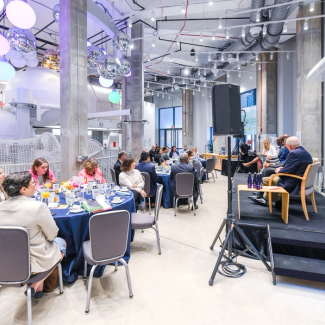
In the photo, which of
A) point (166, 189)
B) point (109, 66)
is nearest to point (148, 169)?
point (166, 189)

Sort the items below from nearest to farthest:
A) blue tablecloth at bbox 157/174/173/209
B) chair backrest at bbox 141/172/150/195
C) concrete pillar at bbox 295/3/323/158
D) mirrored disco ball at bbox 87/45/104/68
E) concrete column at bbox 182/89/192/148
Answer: chair backrest at bbox 141/172/150/195 → blue tablecloth at bbox 157/174/173/209 → mirrored disco ball at bbox 87/45/104/68 → concrete pillar at bbox 295/3/323/158 → concrete column at bbox 182/89/192/148

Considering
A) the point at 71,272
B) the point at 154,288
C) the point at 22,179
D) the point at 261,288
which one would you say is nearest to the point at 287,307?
the point at 261,288

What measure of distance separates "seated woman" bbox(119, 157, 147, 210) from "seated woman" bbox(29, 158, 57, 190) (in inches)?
48.0

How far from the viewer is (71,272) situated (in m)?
2.54

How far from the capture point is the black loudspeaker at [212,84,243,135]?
279 centimetres

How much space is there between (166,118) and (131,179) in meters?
16.3

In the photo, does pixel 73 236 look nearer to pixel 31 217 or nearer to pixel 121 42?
pixel 31 217

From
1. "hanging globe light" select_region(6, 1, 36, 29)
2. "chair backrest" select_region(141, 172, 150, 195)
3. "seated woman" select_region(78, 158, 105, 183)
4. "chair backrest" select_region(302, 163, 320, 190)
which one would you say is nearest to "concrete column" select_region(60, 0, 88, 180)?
"seated woman" select_region(78, 158, 105, 183)

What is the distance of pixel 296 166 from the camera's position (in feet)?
11.3

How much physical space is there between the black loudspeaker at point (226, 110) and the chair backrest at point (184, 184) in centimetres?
198

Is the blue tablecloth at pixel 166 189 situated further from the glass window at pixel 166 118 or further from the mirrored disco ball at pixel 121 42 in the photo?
the glass window at pixel 166 118

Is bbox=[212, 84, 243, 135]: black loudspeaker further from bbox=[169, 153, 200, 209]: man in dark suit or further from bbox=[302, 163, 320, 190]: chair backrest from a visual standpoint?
bbox=[169, 153, 200, 209]: man in dark suit

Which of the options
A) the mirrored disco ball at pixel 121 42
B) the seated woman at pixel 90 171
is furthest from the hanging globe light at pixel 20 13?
the mirrored disco ball at pixel 121 42

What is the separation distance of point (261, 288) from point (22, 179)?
2569mm
